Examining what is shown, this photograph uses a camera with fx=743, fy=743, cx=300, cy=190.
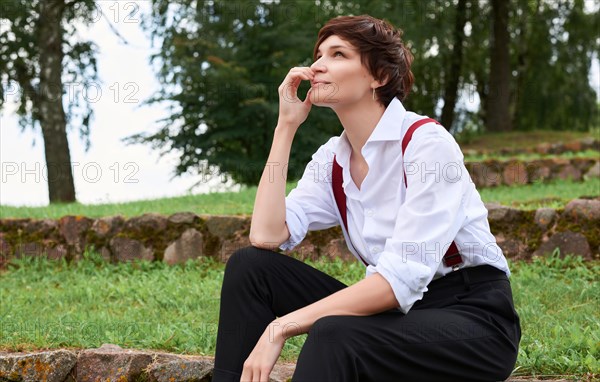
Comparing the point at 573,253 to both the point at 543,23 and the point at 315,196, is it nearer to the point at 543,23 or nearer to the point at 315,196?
the point at 315,196

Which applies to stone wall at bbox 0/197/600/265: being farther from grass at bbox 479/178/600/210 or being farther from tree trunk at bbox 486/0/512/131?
tree trunk at bbox 486/0/512/131

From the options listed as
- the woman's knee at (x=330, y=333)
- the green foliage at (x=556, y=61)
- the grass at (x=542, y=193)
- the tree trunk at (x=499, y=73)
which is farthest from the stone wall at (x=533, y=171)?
the woman's knee at (x=330, y=333)

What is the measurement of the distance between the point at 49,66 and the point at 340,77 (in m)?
10.4

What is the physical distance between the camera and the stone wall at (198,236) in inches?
241

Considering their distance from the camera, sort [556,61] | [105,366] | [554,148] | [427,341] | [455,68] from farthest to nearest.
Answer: [556,61] → [455,68] → [554,148] → [105,366] → [427,341]

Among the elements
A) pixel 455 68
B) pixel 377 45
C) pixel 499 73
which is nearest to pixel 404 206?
pixel 377 45

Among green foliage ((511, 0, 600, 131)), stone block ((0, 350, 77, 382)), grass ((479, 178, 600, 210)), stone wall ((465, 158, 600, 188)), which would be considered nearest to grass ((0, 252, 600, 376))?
stone block ((0, 350, 77, 382))

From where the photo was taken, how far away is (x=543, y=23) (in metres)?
16.8

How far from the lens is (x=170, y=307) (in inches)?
204

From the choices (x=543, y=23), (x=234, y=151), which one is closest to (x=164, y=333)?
(x=234, y=151)

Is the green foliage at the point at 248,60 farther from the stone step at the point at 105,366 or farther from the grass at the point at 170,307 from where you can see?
the stone step at the point at 105,366

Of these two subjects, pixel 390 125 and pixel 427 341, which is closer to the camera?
pixel 427 341

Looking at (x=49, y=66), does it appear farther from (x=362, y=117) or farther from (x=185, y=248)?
(x=362, y=117)

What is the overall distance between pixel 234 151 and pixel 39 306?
7.81 m
